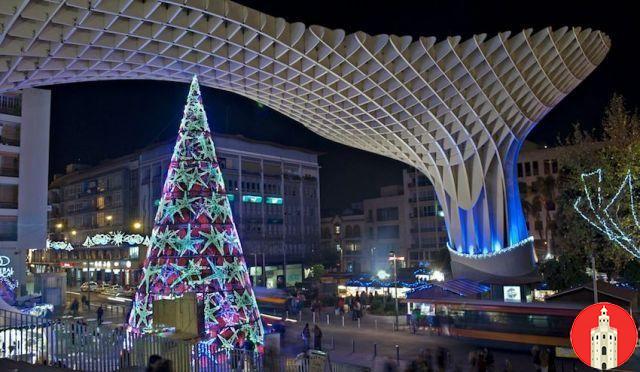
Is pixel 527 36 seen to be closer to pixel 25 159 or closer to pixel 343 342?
pixel 343 342

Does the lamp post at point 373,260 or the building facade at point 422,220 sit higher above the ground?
the building facade at point 422,220

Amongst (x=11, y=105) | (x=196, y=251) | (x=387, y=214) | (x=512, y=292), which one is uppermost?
(x=11, y=105)

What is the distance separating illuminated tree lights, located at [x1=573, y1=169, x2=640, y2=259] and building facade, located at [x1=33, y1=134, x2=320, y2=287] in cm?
4920

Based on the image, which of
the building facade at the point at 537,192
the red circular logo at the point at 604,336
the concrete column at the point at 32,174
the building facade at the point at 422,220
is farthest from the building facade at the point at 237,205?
the red circular logo at the point at 604,336

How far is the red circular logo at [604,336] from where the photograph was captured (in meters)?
5.16

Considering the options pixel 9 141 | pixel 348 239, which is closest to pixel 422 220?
pixel 348 239

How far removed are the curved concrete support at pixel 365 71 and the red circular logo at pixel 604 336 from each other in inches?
903

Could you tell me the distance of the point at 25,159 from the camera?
45188mm

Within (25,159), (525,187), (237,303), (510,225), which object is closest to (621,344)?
(237,303)

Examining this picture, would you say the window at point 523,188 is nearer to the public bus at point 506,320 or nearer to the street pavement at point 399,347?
the street pavement at point 399,347

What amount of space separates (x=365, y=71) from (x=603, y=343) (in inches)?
1156

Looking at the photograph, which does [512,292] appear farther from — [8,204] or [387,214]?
[387,214]

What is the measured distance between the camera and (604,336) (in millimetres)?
5238

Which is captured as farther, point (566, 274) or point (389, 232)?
point (389, 232)
